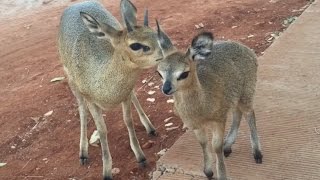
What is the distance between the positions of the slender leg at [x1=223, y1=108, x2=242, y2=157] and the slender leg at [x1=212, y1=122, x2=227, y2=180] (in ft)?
1.32

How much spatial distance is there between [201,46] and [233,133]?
4.00 ft

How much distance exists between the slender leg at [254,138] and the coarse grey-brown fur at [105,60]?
3.39 feet

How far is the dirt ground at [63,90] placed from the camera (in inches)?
238

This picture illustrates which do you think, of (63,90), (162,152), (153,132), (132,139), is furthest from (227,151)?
(63,90)

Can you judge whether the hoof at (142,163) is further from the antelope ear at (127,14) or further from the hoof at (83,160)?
the antelope ear at (127,14)

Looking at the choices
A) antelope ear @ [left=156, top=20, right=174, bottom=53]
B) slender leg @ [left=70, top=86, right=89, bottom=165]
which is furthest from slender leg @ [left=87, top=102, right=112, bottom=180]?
antelope ear @ [left=156, top=20, right=174, bottom=53]

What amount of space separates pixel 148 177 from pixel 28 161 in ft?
4.93

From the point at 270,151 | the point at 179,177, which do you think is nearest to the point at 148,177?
the point at 179,177

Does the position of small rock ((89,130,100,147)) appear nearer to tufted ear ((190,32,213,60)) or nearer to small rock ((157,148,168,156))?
small rock ((157,148,168,156))

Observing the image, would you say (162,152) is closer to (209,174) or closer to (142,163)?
(142,163)

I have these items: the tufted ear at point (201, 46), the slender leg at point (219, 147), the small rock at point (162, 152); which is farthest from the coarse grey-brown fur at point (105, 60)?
the slender leg at point (219, 147)

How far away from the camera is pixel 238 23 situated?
28.8 feet

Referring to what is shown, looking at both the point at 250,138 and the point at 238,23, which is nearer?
the point at 250,138

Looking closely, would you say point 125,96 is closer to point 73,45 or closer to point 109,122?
point 73,45
